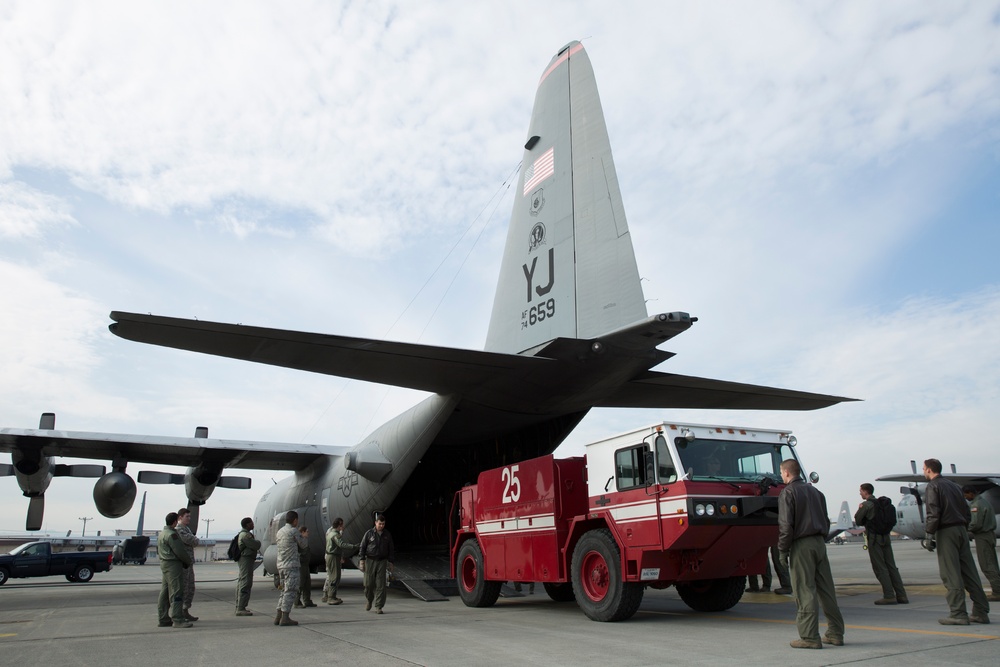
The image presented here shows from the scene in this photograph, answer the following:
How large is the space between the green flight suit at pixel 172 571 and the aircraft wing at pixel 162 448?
8.55 m

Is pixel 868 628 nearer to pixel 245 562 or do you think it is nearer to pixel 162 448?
pixel 245 562

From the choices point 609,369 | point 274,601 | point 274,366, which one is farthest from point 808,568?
point 274,601

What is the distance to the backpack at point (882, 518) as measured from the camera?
30.0 feet

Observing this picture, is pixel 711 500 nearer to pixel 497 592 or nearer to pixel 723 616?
pixel 723 616

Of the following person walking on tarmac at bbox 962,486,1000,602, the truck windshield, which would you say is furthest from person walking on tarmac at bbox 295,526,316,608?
person walking on tarmac at bbox 962,486,1000,602

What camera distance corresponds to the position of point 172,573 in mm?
8969

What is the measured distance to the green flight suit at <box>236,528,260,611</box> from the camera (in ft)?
34.7

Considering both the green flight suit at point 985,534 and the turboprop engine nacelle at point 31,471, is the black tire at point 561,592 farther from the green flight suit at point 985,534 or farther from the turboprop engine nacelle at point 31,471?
the turboprop engine nacelle at point 31,471

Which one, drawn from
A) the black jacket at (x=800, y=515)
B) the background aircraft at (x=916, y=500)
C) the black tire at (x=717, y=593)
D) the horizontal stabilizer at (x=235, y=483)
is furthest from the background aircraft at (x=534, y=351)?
the background aircraft at (x=916, y=500)

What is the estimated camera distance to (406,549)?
665 inches

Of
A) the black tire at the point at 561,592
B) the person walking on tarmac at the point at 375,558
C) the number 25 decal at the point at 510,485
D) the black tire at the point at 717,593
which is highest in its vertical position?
the number 25 decal at the point at 510,485

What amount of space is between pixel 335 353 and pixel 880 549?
7.88 metres

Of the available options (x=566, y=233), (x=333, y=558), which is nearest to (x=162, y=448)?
(x=333, y=558)

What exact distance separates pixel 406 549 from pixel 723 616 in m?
10.1
